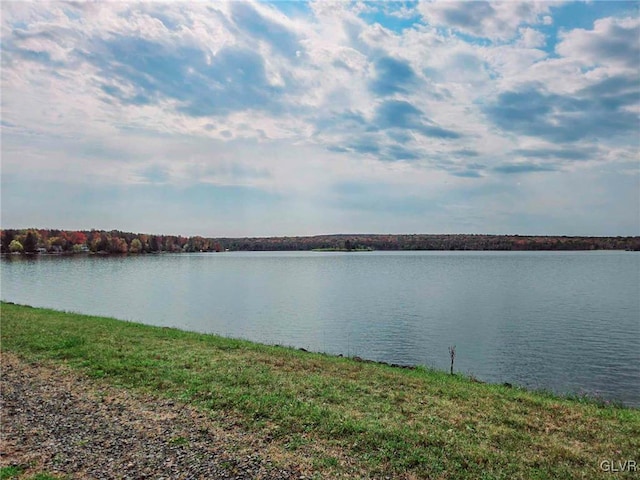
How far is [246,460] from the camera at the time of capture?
17.4ft

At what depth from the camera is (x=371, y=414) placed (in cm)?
686

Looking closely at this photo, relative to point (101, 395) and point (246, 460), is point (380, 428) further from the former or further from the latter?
point (101, 395)

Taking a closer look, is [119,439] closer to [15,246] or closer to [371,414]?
[371,414]

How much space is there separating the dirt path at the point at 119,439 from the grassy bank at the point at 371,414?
448 millimetres

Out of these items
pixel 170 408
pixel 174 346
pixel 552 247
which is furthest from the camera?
pixel 552 247

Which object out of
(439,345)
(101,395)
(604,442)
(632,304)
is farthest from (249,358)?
(632,304)

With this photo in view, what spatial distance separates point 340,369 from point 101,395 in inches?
201

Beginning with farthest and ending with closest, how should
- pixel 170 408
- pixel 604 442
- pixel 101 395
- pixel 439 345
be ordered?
pixel 439 345
pixel 101 395
pixel 170 408
pixel 604 442

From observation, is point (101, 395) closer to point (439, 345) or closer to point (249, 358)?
point (249, 358)

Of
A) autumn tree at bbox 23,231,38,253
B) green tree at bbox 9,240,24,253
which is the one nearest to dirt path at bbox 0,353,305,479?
green tree at bbox 9,240,24,253

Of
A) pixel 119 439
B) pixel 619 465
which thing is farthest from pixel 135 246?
pixel 619 465

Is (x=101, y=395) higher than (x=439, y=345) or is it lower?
higher

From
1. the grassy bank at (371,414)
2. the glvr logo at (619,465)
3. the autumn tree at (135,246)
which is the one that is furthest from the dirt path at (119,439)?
the autumn tree at (135,246)

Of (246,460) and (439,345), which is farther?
(439,345)
